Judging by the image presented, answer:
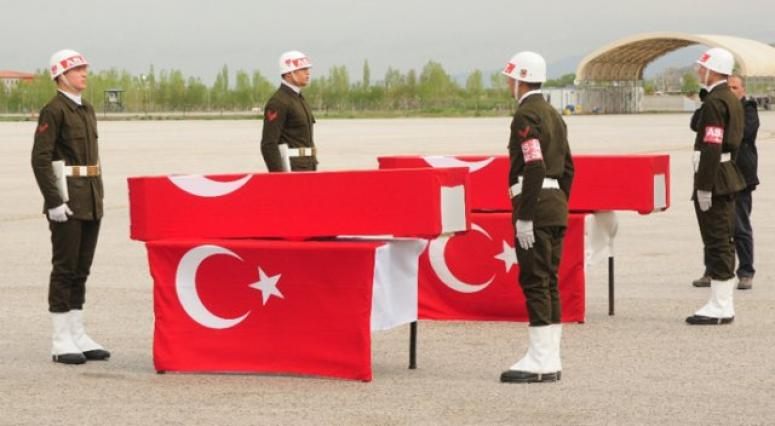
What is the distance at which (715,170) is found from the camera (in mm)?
10461

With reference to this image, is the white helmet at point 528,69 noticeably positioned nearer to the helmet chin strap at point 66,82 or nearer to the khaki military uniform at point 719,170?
the khaki military uniform at point 719,170

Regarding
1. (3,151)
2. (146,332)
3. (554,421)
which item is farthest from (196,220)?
(3,151)

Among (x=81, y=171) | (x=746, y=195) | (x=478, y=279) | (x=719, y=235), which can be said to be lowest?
(x=478, y=279)

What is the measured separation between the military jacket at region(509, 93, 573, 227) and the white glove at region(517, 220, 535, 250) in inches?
1.2

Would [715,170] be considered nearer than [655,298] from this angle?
Yes

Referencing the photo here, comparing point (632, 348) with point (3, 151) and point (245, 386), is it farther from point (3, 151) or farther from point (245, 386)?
point (3, 151)

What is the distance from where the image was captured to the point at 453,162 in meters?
11.2

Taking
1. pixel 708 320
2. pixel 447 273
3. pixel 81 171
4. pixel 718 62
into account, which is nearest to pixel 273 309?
pixel 81 171

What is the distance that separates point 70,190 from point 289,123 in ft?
9.78

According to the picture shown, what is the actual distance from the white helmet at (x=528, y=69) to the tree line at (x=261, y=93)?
13561cm

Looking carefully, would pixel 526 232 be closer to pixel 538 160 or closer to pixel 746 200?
pixel 538 160

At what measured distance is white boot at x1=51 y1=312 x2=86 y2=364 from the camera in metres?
9.21

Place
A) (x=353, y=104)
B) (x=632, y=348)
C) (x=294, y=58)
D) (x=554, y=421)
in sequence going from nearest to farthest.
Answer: (x=554, y=421)
(x=632, y=348)
(x=294, y=58)
(x=353, y=104)

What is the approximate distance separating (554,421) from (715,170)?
3665 millimetres
